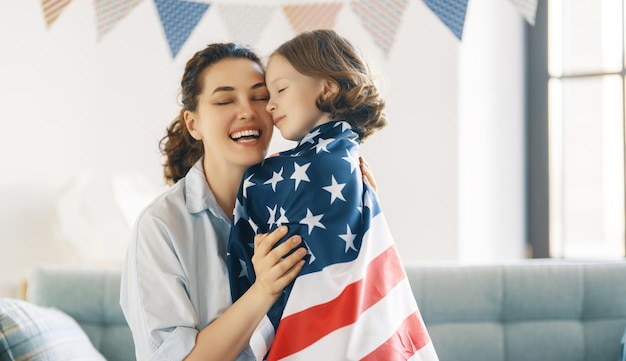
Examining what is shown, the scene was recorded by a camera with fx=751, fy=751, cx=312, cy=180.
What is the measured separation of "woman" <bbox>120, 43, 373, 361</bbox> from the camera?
1440 millimetres

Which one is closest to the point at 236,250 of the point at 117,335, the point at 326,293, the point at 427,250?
the point at 326,293

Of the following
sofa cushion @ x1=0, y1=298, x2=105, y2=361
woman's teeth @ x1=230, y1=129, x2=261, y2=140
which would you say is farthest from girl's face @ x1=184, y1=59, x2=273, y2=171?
sofa cushion @ x1=0, y1=298, x2=105, y2=361

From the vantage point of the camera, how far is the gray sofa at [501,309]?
218cm

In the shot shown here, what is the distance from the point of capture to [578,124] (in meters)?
3.17

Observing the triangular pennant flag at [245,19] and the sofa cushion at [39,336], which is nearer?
the sofa cushion at [39,336]

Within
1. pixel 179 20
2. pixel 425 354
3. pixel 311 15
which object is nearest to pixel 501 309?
pixel 425 354

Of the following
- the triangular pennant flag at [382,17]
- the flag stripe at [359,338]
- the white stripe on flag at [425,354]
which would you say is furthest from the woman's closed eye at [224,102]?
the triangular pennant flag at [382,17]

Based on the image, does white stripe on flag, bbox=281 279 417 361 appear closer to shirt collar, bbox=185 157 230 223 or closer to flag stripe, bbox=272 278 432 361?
flag stripe, bbox=272 278 432 361

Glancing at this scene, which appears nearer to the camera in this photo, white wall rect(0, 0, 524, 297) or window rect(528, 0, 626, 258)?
white wall rect(0, 0, 524, 297)

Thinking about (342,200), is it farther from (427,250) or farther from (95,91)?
(95,91)

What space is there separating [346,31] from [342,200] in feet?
5.75

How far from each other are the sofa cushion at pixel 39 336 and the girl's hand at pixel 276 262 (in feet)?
2.18

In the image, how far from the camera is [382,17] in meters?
2.50

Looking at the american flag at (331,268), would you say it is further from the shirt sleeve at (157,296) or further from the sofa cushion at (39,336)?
the sofa cushion at (39,336)
